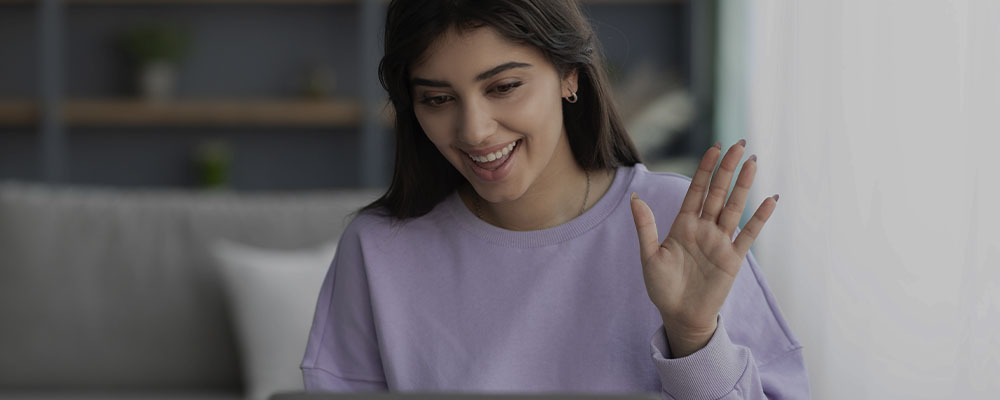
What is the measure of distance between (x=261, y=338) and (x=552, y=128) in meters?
1.36

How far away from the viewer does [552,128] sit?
1203 millimetres

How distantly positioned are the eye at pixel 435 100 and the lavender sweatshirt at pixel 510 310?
0.21 metres

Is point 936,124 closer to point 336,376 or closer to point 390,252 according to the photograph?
point 390,252

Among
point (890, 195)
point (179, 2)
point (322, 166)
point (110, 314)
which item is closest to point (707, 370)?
point (890, 195)

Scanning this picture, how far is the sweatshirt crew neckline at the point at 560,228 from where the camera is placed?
4.21 ft

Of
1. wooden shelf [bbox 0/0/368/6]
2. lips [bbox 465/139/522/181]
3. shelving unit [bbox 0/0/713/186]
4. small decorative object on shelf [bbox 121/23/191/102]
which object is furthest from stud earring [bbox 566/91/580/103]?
small decorative object on shelf [bbox 121/23/191/102]

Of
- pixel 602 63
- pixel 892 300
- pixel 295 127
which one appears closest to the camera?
pixel 602 63

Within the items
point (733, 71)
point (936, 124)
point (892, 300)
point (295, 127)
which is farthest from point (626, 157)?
point (295, 127)

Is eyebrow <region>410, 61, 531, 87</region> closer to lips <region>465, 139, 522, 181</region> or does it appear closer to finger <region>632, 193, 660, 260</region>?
lips <region>465, 139, 522, 181</region>

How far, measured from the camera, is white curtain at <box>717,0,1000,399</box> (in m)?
1.32

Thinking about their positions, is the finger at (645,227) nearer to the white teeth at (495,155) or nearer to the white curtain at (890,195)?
the white teeth at (495,155)

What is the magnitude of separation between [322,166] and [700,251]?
3542 mm

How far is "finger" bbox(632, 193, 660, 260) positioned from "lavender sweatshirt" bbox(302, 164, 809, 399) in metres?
0.15

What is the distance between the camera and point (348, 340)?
4.37ft
